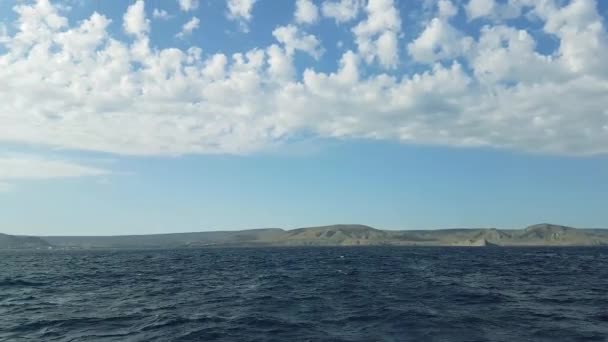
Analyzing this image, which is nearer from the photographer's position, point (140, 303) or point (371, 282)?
point (140, 303)

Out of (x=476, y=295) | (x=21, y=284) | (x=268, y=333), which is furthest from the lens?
(x=21, y=284)

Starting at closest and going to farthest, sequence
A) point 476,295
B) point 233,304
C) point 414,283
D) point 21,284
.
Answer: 1. point 233,304
2. point 476,295
3. point 414,283
4. point 21,284

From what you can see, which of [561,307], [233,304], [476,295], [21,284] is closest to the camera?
[561,307]

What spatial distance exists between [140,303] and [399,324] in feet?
76.7

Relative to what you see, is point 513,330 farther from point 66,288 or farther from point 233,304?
point 66,288

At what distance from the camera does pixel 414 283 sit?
5981 centimetres

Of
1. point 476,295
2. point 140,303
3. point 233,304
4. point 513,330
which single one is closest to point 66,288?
point 140,303

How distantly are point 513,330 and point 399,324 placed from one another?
690 centimetres

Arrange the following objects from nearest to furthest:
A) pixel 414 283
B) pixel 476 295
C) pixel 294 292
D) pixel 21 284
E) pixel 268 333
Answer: pixel 268 333 → pixel 476 295 → pixel 294 292 → pixel 414 283 → pixel 21 284

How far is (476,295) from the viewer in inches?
1847

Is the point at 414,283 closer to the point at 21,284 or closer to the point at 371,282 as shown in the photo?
the point at 371,282

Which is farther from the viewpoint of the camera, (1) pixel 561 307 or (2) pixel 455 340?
(1) pixel 561 307

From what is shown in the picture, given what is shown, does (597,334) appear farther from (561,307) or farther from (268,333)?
(268,333)

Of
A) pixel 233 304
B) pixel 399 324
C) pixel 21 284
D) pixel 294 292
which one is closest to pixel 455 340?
pixel 399 324
